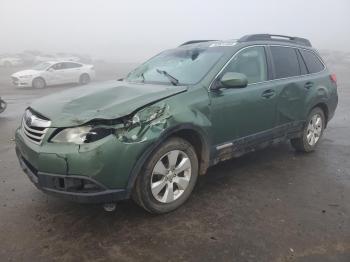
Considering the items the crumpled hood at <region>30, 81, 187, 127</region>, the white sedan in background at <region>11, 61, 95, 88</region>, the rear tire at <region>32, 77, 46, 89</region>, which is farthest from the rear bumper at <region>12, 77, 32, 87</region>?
the crumpled hood at <region>30, 81, 187, 127</region>

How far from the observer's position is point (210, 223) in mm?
3820

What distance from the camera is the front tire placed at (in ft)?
12.3

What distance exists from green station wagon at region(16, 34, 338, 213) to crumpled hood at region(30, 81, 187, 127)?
1 centimetres

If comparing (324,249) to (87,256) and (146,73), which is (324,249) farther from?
(146,73)

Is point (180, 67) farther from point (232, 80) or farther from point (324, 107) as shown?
point (324, 107)

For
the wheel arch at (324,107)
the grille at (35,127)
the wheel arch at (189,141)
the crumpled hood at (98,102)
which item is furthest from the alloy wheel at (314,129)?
the grille at (35,127)

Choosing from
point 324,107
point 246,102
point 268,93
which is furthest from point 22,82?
point 246,102

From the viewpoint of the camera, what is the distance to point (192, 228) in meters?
3.71

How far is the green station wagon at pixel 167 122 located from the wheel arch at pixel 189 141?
11 mm

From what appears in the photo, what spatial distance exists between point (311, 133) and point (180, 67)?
2.63 metres

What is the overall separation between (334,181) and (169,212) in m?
2.32

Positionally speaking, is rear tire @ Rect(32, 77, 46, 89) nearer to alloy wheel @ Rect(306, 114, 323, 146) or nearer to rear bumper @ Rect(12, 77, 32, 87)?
rear bumper @ Rect(12, 77, 32, 87)

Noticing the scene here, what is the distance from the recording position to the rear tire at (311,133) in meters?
6.05

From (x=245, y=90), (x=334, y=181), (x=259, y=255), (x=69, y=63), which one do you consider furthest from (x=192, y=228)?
(x=69, y=63)
